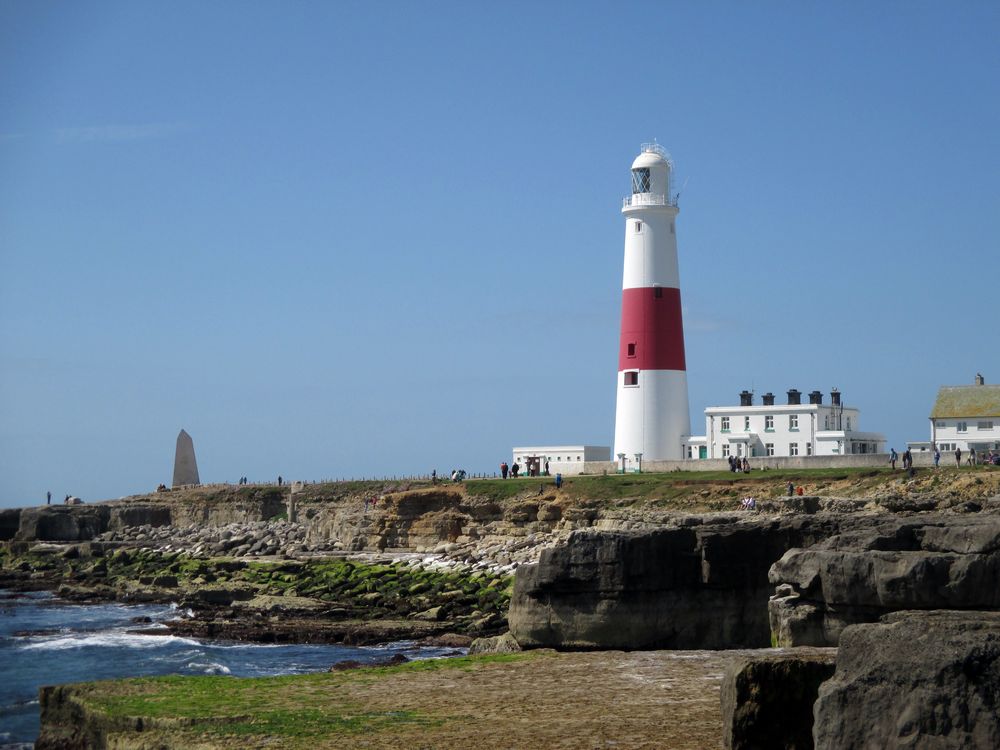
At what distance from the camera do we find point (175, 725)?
10.9m

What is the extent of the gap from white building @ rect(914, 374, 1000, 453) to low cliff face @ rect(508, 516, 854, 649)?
33.0m

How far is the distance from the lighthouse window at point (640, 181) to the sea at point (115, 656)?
975 inches

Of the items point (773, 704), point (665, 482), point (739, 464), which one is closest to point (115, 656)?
point (665, 482)

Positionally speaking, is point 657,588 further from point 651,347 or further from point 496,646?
point 651,347

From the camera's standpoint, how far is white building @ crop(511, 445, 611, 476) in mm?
52438

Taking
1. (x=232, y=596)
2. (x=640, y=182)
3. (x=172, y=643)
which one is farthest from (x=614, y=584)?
(x=640, y=182)

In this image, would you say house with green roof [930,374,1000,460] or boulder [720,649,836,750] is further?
house with green roof [930,374,1000,460]

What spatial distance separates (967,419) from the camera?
4981 cm

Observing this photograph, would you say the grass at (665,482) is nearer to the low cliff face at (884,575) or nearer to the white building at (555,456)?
the white building at (555,456)

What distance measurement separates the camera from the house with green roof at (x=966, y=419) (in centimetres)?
4934

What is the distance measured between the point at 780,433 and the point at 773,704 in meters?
44.2

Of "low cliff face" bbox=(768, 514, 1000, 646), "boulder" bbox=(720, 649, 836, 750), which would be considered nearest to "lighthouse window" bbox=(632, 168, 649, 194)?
"low cliff face" bbox=(768, 514, 1000, 646)

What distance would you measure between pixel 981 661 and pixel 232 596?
30.1 metres

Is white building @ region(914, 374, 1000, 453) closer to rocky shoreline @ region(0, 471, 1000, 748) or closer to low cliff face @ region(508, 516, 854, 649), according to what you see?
rocky shoreline @ region(0, 471, 1000, 748)
